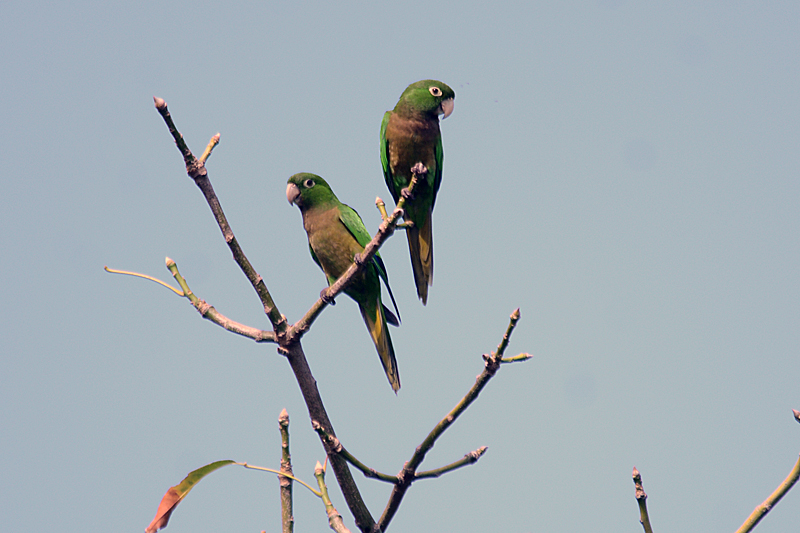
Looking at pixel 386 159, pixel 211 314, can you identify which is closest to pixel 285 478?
pixel 211 314

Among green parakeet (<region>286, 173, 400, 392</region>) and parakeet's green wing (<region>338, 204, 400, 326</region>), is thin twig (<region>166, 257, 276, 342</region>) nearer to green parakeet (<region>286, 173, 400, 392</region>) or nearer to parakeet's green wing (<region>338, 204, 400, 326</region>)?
green parakeet (<region>286, 173, 400, 392</region>)

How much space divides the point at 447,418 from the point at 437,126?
14.5ft

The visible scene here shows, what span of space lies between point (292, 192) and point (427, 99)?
5.42 feet

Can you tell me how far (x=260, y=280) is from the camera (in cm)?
287

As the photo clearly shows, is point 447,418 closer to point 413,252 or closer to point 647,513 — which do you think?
point 647,513

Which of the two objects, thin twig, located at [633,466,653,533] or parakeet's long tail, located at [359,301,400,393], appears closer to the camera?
thin twig, located at [633,466,653,533]

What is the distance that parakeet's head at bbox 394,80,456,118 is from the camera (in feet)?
20.3

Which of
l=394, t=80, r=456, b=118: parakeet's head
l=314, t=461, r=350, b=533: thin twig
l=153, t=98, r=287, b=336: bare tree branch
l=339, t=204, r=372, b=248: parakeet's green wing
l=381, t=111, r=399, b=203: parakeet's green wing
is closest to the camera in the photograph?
l=314, t=461, r=350, b=533: thin twig

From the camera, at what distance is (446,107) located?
633cm

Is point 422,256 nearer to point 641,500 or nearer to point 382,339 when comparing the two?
point 382,339

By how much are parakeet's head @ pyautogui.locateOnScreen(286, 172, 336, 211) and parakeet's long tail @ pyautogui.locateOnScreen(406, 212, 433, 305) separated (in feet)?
3.16

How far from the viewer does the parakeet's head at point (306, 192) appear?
6.32m

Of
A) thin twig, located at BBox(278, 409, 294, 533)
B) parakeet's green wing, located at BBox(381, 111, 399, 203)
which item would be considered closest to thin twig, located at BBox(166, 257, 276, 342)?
Result: thin twig, located at BBox(278, 409, 294, 533)

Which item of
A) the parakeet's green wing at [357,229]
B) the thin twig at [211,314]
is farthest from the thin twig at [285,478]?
the parakeet's green wing at [357,229]
